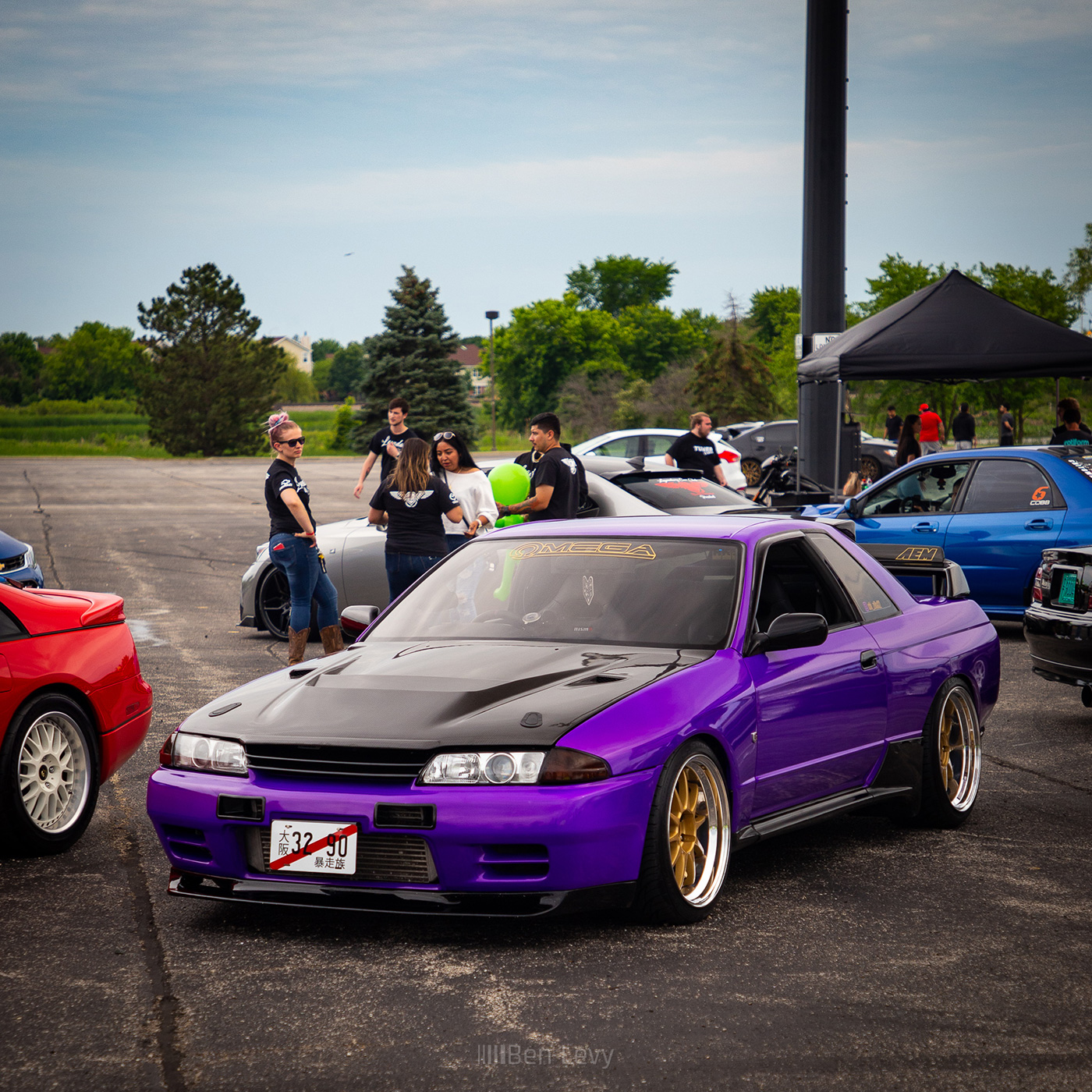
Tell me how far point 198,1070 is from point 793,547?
3.26 meters

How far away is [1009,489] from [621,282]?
116752 millimetres

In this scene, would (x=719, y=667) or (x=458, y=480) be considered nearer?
(x=719, y=667)

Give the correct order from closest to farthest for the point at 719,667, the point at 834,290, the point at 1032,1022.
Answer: the point at 1032,1022 → the point at 719,667 → the point at 834,290

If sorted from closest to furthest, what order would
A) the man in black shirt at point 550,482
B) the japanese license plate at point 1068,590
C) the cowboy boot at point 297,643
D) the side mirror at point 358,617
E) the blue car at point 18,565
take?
the side mirror at point 358,617 → the japanese license plate at point 1068,590 → the cowboy boot at point 297,643 → the man in black shirt at point 550,482 → the blue car at point 18,565

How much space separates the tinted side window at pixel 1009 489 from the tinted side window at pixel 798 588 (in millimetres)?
6506

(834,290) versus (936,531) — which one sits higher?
(834,290)

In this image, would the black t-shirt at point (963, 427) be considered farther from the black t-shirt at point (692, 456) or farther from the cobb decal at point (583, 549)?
the cobb decal at point (583, 549)

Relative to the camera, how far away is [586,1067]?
3.51m

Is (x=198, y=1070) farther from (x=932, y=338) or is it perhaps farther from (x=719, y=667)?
(x=932, y=338)

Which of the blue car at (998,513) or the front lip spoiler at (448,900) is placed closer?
the front lip spoiler at (448,900)

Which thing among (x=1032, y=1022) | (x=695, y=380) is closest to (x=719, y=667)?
(x=1032, y=1022)

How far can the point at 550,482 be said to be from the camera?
10688 mm

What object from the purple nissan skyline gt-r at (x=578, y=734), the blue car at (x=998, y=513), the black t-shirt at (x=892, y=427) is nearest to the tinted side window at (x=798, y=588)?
the purple nissan skyline gt-r at (x=578, y=734)

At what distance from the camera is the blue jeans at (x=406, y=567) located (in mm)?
9625
